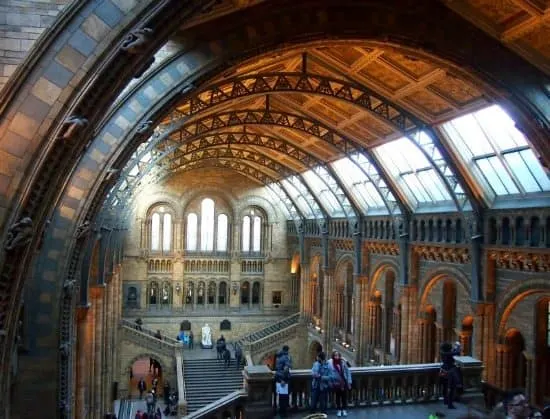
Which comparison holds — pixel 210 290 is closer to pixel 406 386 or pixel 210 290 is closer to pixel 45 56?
pixel 406 386

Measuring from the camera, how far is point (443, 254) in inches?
1000

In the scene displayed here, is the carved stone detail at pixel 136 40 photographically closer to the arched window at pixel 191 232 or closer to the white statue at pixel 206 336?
the arched window at pixel 191 232

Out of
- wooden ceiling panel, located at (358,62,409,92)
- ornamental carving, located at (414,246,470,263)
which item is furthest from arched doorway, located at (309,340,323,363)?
wooden ceiling panel, located at (358,62,409,92)

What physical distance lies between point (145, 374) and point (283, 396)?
36266 mm

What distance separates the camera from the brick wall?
6184 millimetres

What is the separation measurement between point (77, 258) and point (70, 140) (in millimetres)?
6710

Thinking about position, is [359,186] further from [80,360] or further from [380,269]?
[80,360]

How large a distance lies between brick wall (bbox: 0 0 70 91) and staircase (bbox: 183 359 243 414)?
105ft

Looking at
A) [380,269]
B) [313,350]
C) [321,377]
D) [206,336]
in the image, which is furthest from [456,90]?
[206,336]

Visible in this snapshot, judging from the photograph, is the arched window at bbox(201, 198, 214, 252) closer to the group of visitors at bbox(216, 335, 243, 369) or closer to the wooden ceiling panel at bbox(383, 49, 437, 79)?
the group of visitors at bbox(216, 335, 243, 369)

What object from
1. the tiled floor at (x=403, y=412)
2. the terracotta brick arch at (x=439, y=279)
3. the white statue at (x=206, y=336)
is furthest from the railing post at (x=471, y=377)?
the white statue at (x=206, y=336)

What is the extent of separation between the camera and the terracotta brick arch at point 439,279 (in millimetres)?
23891

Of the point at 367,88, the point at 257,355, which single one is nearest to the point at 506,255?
the point at 367,88

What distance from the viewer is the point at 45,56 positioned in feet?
19.7
